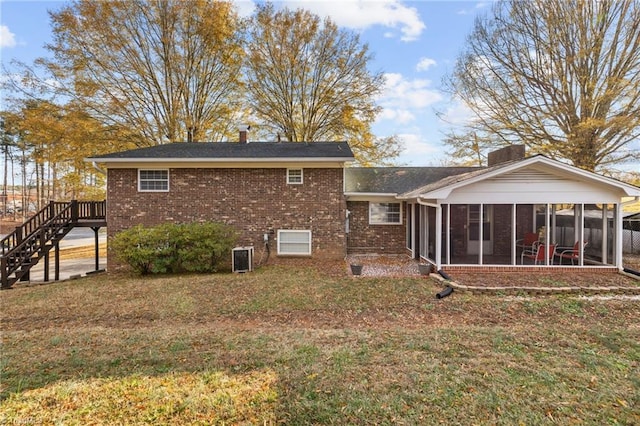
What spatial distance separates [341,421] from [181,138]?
1929cm

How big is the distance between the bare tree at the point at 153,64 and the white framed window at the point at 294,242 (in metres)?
11.0

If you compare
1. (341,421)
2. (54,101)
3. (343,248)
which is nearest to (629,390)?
(341,421)

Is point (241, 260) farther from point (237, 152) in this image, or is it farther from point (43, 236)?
point (43, 236)

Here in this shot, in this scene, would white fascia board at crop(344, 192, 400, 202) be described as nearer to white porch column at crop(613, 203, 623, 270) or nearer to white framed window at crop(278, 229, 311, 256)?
white framed window at crop(278, 229, 311, 256)

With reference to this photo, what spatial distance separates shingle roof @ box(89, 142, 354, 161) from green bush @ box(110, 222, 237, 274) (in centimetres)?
269

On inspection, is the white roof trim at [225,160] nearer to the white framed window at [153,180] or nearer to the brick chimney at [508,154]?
the white framed window at [153,180]

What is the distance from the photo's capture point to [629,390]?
11.3 ft

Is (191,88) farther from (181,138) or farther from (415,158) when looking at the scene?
(415,158)

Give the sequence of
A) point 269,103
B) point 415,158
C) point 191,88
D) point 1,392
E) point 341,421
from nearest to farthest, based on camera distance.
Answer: point 341,421, point 1,392, point 191,88, point 269,103, point 415,158

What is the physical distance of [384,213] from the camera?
13.9 m

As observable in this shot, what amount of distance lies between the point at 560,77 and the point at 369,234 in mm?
12181

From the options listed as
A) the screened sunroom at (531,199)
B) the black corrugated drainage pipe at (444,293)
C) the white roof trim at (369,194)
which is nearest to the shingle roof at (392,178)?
the white roof trim at (369,194)

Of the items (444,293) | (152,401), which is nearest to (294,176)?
(444,293)

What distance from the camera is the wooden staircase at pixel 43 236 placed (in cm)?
1001
